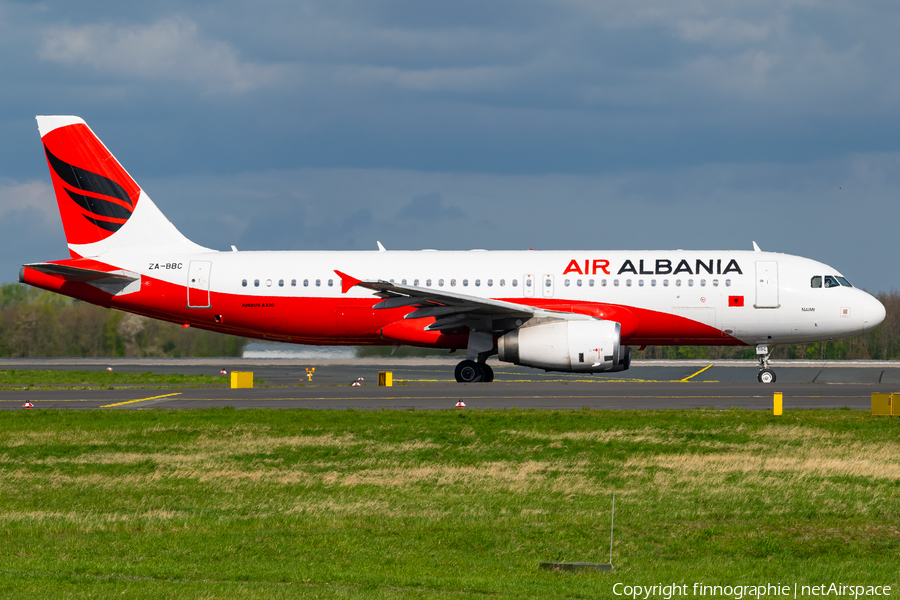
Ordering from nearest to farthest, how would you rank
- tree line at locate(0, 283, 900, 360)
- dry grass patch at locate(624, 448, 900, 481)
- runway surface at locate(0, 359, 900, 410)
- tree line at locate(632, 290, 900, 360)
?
1. dry grass patch at locate(624, 448, 900, 481)
2. runway surface at locate(0, 359, 900, 410)
3. tree line at locate(0, 283, 900, 360)
4. tree line at locate(632, 290, 900, 360)

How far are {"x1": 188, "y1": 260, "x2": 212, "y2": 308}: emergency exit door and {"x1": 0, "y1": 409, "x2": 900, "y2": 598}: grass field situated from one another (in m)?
11.7

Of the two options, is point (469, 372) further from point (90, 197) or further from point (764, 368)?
Result: point (90, 197)

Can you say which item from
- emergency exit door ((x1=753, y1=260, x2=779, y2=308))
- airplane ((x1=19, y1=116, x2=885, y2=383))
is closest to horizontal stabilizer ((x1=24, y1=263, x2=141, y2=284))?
airplane ((x1=19, y1=116, x2=885, y2=383))

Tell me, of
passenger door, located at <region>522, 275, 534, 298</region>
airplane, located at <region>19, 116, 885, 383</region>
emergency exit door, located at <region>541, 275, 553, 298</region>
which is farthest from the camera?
passenger door, located at <region>522, 275, 534, 298</region>

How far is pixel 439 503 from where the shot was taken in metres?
13.7

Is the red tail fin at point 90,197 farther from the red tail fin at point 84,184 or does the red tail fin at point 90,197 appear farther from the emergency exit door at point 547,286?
the emergency exit door at point 547,286

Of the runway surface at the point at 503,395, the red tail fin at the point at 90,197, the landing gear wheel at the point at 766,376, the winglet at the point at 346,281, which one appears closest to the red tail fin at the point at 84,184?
the red tail fin at the point at 90,197

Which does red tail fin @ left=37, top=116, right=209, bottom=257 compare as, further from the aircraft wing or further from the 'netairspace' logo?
the 'netairspace' logo

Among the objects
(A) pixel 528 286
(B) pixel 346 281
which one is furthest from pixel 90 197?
(A) pixel 528 286

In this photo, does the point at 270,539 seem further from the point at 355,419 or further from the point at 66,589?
the point at 355,419

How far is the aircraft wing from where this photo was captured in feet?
98.1

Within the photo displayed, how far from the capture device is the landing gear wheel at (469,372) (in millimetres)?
33281

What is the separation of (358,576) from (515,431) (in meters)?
10.8

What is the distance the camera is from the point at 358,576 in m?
9.66
